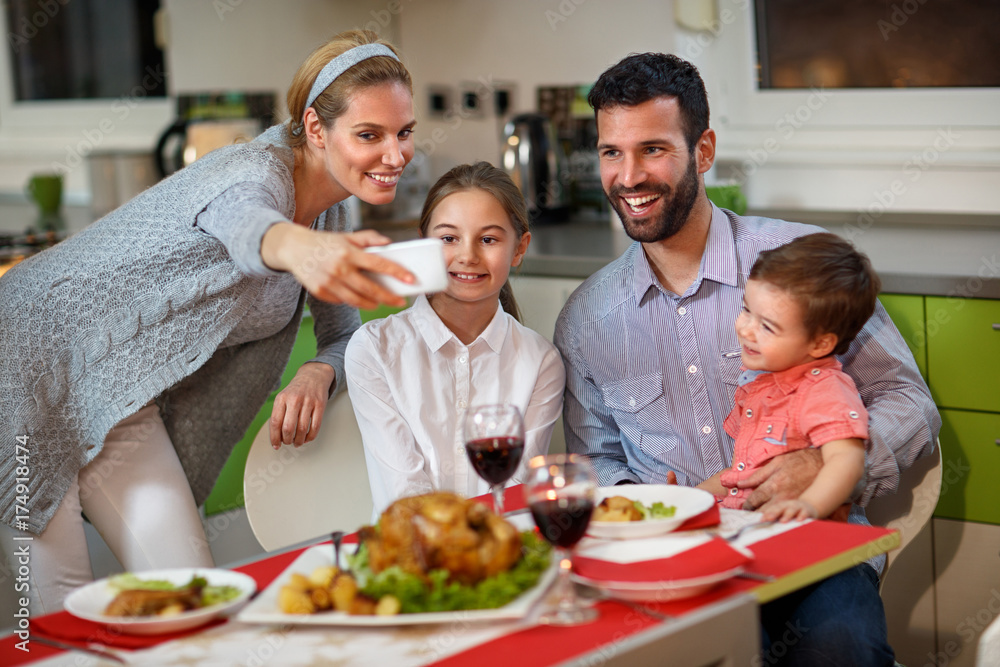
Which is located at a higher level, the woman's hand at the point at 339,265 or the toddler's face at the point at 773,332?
the woman's hand at the point at 339,265

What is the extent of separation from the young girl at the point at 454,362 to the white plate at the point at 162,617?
485 mm

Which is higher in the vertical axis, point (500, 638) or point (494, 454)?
point (494, 454)

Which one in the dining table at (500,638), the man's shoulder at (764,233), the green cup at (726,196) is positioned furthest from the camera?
the green cup at (726,196)

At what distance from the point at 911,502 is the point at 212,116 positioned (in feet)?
8.63

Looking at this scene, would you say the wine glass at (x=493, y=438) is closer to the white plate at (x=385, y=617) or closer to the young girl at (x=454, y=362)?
the white plate at (x=385, y=617)

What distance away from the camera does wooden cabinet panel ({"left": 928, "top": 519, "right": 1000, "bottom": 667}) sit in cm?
182

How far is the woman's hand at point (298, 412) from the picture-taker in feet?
4.89

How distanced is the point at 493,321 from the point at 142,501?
23.4 inches

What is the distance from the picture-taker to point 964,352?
5.93 feet

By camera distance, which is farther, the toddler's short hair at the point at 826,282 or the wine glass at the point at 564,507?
the toddler's short hair at the point at 826,282

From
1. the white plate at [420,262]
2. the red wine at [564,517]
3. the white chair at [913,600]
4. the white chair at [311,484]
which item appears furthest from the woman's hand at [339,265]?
the white chair at [913,600]

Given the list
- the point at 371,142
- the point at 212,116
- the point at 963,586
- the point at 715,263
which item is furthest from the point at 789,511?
the point at 212,116

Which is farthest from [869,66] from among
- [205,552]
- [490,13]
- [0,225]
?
[0,225]

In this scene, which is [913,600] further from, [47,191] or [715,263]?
[47,191]
